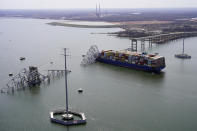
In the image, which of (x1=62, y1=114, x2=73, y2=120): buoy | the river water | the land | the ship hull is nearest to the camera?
the river water

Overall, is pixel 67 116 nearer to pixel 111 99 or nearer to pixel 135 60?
pixel 111 99

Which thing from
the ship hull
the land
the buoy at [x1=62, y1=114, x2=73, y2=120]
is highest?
the land

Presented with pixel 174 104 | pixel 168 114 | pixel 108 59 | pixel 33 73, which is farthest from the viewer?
pixel 108 59

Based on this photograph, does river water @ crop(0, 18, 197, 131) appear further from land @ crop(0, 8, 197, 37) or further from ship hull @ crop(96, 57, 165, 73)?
land @ crop(0, 8, 197, 37)

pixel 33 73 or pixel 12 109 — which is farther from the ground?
pixel 33 73

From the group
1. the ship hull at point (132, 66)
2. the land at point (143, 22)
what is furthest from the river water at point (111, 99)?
the land at point (143, 22)

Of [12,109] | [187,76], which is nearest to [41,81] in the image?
[12,109]

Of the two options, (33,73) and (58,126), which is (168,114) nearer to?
(58,126)

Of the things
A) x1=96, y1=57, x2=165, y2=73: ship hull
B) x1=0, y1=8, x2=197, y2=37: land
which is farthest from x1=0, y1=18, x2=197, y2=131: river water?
x1=0, y1=8, x2=197, y2=37: land
